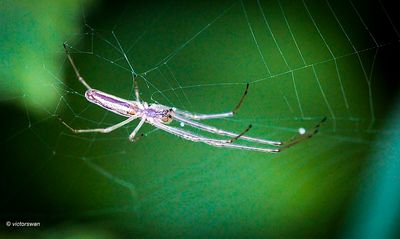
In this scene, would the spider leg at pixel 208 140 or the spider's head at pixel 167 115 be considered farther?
the spider's head at pixel 167 115

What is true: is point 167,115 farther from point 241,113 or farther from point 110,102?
point 241,113

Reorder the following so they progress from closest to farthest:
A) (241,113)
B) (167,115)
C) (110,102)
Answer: (110,102) < (167,115) < (241,113)

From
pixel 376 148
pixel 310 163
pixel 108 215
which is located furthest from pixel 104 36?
pixel 376 148

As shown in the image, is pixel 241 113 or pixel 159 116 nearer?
pixel 159 116

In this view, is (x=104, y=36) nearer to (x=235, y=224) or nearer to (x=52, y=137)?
(x=52, y=137)

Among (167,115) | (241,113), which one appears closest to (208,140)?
(167,115)

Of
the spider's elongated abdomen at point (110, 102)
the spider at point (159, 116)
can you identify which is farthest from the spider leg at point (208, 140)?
the spider's elongated abdomen at point (110, 102)

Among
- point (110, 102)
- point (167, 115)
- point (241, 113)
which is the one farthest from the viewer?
point (241, 113)

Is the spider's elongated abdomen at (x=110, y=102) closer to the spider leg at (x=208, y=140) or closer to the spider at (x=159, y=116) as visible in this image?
the spider at (x=159, y=116)
